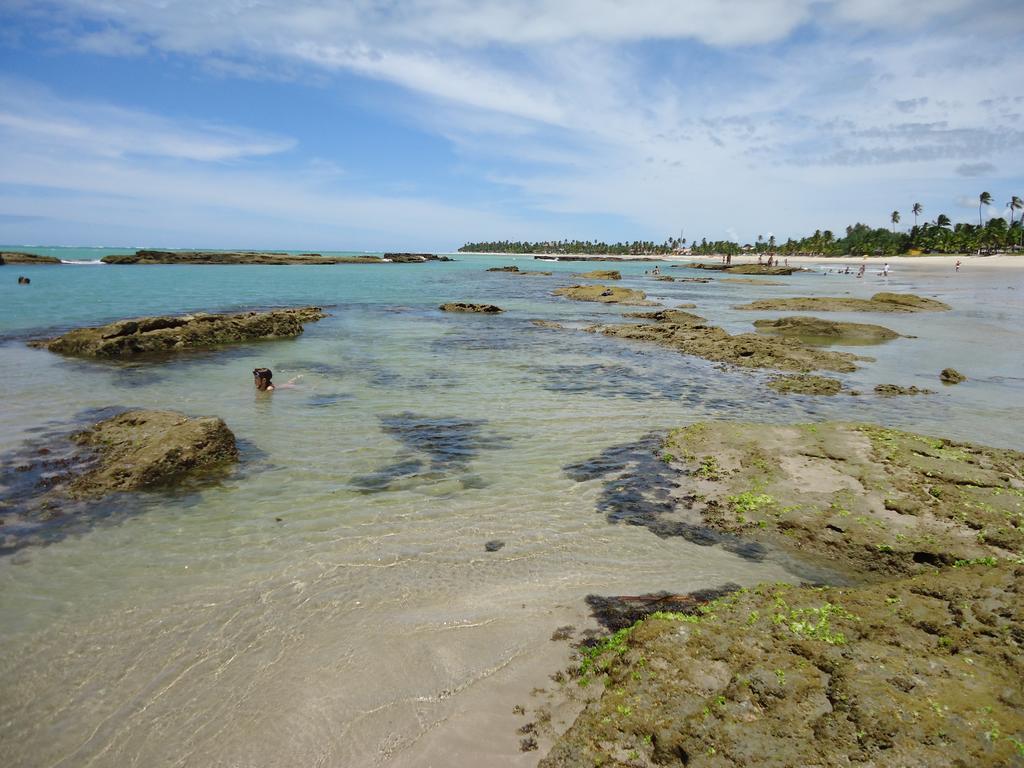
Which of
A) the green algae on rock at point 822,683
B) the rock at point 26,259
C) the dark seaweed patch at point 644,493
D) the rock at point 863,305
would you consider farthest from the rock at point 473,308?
the rock at point 26,259

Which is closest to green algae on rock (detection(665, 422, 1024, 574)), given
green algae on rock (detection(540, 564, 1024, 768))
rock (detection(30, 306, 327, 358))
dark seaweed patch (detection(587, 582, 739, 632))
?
green algae on rock (detection(540, 564, 1024, 768))

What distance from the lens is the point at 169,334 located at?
21.3m

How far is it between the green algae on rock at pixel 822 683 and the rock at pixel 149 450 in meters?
7.81

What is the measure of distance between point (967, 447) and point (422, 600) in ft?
32.1

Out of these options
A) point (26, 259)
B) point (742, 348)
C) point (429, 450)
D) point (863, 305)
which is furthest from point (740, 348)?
point (26, 259)

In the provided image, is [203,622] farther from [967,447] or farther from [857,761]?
[967,447]

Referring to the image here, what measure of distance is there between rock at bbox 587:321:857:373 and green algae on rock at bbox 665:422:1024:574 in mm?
9578

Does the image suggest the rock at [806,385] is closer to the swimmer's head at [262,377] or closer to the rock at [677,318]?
the rock at [677,318]

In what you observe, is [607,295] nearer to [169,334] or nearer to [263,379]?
Result: [169,334]

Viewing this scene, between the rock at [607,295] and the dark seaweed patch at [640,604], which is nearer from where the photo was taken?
the dark seaweed patch at [640,604]

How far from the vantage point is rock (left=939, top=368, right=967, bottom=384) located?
16.4 meters

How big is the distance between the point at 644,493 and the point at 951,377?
14350 millimetres

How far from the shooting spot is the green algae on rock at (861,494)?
265 inches

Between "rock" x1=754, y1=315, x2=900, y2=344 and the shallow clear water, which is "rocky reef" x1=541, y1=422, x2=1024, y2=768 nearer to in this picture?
the shallow clear water
